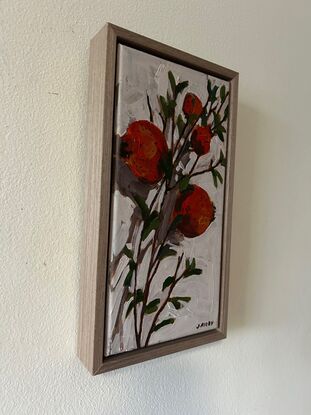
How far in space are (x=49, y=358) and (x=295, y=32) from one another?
2.76 feet

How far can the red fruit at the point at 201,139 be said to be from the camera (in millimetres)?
537

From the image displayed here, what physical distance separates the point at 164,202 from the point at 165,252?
8 centimetres

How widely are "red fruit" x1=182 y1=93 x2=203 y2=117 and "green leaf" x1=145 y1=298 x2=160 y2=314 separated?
29 centimetres

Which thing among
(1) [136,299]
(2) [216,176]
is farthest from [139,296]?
(2) [216,176]

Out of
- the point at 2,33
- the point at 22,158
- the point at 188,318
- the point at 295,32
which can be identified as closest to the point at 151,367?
the point at 188,318

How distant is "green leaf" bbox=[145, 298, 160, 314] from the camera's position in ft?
1.61

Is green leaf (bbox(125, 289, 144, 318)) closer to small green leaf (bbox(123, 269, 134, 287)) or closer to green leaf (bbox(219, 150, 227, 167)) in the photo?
small green leaf (bbox(123, 269, 134, 287))

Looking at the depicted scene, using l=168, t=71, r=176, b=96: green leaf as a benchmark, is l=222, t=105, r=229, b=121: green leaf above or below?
below

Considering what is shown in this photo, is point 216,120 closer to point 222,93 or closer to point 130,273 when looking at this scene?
point 222,93

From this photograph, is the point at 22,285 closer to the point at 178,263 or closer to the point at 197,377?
the point at 178,263

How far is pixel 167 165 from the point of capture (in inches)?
19.8

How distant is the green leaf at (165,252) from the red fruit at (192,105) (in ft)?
0.68

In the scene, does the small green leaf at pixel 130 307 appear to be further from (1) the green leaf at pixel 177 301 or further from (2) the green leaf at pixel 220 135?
(2) the green leaf at pixel 220 135
